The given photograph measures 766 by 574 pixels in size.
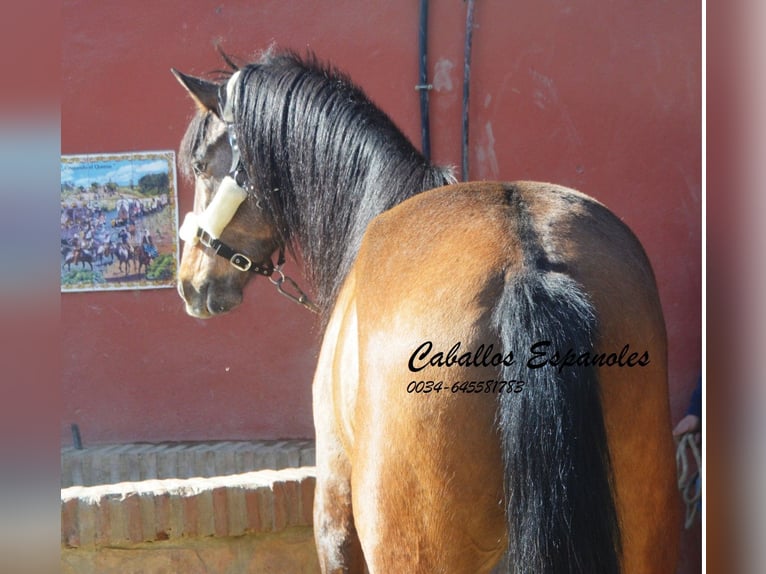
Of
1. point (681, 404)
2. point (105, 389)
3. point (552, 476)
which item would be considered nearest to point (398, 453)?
point (552, 476)

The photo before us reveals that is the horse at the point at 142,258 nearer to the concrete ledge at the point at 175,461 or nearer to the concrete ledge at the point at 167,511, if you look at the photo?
the concrete ledge at the point at 175,461

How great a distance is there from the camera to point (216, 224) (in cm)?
317

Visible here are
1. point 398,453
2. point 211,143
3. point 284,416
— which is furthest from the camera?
point 284,416

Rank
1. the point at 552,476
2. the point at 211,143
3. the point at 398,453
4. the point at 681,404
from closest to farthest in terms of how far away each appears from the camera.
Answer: the point at 552,476 < the point at 398,453 < the point at 211,143 < the point at 681,404

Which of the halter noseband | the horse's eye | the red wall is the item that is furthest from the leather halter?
the red wall

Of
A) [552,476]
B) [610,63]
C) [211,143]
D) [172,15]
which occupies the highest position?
[172,15]

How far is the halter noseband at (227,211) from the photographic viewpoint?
3.11m

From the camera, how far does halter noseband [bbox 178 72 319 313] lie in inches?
122

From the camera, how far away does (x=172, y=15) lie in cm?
405

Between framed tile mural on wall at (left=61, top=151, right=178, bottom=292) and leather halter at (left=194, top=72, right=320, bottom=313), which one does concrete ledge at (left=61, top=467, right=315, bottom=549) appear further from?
framed tile mural on wall at (left=61, top=151, right=178, bottom=292)

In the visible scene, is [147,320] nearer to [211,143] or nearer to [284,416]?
[284,416]

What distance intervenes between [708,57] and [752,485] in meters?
1.02

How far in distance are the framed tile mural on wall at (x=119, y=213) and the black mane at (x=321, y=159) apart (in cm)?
112

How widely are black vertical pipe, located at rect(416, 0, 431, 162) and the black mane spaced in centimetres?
89
